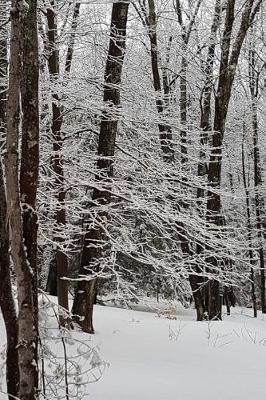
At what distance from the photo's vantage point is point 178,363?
5734 mm

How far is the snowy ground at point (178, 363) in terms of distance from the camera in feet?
14.5

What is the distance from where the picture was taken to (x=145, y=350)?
255 inches

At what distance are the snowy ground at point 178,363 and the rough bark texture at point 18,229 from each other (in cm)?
138

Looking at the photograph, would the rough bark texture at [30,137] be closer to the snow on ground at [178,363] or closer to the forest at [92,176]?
the forest at [92,176]

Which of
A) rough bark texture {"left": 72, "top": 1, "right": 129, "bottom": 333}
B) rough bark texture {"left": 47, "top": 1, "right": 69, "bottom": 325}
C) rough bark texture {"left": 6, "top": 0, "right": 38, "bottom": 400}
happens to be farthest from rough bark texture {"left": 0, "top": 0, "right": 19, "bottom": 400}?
rough bark texture {"left": 72, "top": 1, "right": 129, "bottom": 333}

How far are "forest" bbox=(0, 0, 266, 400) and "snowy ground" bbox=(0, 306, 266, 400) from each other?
94 mm

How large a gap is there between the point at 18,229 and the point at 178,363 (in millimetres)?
3465

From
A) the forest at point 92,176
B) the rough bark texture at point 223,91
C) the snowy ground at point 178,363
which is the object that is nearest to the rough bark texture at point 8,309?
the forest at point 92,176

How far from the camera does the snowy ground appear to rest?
4.41m

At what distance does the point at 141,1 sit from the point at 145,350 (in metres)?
10.4

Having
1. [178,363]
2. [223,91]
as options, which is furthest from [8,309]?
[223,91]

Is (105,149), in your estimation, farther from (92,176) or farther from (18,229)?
(18,229)

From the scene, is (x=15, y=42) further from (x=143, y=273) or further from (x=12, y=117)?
(x=143, y=273)

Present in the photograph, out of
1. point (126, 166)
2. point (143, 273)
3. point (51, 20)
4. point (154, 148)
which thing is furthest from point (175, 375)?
point (143, 273)
